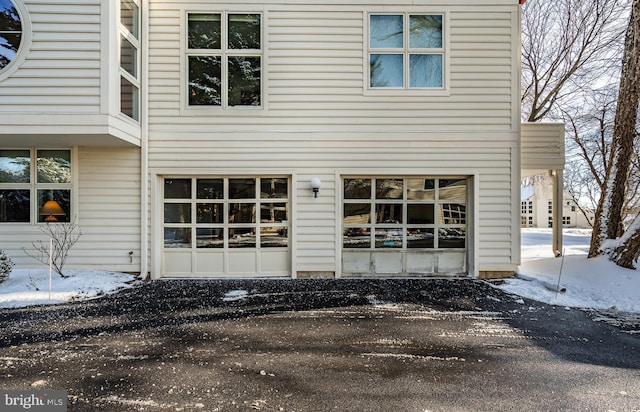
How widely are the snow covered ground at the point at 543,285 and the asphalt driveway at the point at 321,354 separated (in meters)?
0.43

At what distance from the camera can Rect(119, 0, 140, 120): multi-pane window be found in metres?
5.65

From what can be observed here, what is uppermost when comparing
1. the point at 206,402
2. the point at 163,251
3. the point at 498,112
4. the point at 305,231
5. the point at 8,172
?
the point at 498,112

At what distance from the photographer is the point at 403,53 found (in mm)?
6465

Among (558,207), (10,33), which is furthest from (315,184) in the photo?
(558,207)

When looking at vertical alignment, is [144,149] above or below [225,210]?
above

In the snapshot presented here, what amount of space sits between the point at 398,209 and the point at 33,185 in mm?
6876

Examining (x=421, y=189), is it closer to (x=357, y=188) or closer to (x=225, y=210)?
(x=357, y=188)

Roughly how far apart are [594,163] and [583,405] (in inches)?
518

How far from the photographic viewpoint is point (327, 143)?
6.40 metres

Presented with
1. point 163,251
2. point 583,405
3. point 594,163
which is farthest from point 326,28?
point 594,163

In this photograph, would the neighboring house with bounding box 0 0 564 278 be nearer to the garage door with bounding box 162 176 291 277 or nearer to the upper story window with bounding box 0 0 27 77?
the garage door with bounding box 162 176 291 277

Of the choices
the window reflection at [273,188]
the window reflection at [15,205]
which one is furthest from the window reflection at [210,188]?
the window reflection at [15,205]

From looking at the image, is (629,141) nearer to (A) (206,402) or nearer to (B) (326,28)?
(B) (326,28)

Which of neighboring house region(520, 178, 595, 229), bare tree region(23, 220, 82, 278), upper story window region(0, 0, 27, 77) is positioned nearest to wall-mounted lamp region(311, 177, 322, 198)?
bare tree region(23, 220, 82, 278)
